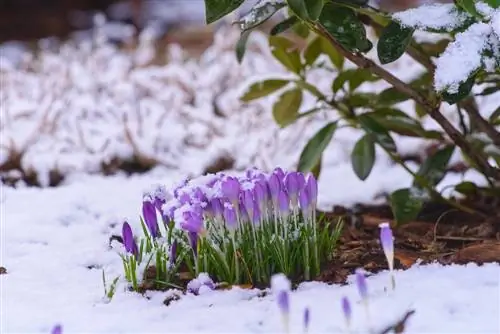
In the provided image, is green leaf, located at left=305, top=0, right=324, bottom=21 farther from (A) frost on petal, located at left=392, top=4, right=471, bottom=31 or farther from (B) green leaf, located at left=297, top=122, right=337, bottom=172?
(B) green leaf, located at left=297, top=122, right=337, bottom=172

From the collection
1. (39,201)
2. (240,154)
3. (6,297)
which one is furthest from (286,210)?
(240,154)

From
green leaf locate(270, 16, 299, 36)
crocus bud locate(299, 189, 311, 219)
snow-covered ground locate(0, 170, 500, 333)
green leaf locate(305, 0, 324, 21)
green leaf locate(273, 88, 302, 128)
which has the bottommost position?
snow-covered ground locate(0, 170, 500, 333)

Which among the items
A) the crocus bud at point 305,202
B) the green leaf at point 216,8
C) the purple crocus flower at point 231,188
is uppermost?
the green leaf at point 216,8

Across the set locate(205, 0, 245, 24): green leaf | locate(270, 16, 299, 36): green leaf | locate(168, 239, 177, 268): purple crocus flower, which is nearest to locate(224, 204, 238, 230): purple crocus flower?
locate(168, 239, 177, 268): purple crocus flower

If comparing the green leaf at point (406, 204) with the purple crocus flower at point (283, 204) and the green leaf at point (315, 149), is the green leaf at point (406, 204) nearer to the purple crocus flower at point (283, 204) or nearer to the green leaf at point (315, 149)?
the green leaf at point (315, 149)

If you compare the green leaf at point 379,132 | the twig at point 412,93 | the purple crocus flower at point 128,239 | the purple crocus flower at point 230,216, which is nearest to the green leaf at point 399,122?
the green leaf at point 379,132
